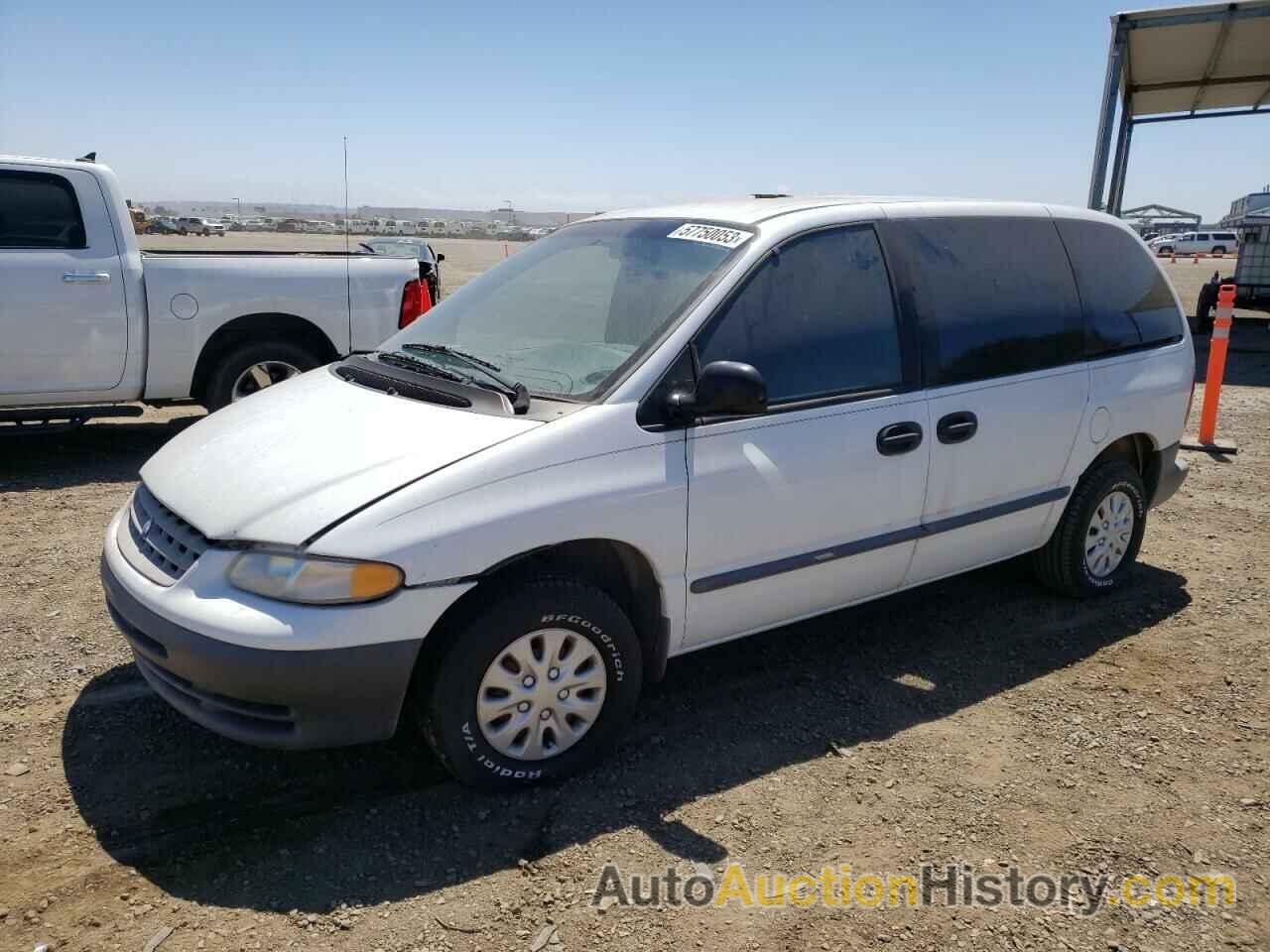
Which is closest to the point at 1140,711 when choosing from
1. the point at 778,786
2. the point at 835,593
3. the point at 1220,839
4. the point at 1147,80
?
the point at 1220,839

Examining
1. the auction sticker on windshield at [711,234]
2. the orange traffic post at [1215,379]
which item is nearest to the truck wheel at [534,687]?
the auction sticker on windshield at [711,234]

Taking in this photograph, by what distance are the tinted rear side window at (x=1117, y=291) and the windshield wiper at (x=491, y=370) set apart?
2.73 m

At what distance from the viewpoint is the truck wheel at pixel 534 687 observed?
298 cm

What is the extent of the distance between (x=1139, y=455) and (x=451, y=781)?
377cm

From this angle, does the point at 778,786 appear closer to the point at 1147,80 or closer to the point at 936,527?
the point at 936,527

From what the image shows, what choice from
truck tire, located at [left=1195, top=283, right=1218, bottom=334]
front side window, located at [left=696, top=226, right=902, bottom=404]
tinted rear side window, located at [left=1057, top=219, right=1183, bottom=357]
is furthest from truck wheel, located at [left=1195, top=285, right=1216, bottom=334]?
front side window, located at [left=696, top=226, right=902, bottom=404]

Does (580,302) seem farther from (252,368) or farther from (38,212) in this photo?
(38,212)

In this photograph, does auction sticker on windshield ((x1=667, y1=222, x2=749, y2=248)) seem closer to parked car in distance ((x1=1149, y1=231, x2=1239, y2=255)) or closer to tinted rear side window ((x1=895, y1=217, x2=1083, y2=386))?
tinted rear side window ((x1=895, y1=217, x2=1083, y2=386))

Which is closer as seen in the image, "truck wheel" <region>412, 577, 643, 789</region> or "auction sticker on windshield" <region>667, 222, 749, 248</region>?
"truck wheel" <region>412, 577, 643, 789</region>

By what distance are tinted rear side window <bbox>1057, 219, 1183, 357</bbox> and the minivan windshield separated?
1929 mm

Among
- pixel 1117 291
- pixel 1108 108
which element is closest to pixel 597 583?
pixel 1117 291

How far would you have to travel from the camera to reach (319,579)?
277 cm

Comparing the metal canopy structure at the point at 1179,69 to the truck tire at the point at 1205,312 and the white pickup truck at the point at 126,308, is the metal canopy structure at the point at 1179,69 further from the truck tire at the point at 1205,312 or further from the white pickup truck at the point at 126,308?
the white pickup truck at the point at 126,308

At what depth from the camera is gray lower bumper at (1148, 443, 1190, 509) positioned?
5.11m
